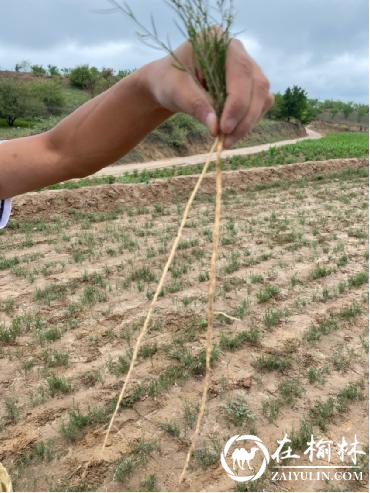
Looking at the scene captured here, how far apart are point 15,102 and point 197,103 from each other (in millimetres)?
33486

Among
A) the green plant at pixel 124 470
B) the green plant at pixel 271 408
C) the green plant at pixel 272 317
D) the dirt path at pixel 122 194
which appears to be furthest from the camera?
the dirt path at pixel 122 194

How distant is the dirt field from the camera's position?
247 cm

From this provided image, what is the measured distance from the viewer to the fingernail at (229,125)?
0.94m

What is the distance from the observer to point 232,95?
36.2 inches

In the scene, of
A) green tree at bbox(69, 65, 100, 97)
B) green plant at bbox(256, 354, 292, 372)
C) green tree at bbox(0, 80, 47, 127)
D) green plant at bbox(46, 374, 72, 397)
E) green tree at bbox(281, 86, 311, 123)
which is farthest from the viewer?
green tree at bbox(281, 86, 311, 123)

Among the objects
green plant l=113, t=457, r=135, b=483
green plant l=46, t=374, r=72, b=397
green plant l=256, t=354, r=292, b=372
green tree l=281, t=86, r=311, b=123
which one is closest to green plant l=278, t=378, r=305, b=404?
green plant l=256, t=354, r=292, b=372

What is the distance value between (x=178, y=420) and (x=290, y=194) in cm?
804

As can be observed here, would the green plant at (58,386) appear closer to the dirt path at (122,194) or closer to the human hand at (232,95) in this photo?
the human hand at (232,95)

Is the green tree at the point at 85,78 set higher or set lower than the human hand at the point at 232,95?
higher

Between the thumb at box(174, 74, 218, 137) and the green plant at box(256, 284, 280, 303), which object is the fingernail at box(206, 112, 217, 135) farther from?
the green plant at box(256, 284, 280, 303)

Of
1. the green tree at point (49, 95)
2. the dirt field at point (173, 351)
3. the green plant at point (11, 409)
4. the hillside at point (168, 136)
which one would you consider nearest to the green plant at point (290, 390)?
the dirt field at point (173, 351)

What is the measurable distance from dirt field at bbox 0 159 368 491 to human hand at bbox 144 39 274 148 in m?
Result: 0.93

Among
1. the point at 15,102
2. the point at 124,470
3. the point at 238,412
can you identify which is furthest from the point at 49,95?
the point at 124,470

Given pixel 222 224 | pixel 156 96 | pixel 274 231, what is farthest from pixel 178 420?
pixel 222 224
